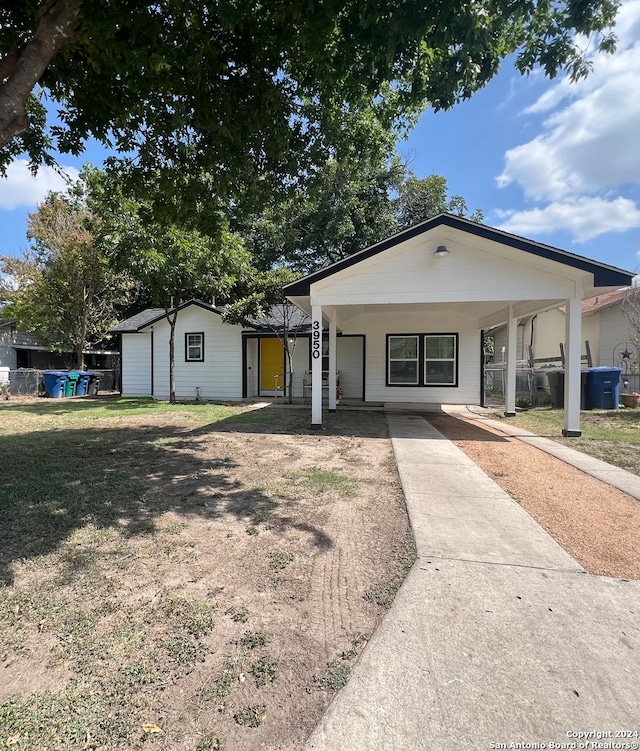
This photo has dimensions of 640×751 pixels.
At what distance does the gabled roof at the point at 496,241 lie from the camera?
25.6 ft

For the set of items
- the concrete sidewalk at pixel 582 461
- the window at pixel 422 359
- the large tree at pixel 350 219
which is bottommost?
the concrete sidewalk at pixel 582 461

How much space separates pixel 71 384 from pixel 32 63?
16.0 meters

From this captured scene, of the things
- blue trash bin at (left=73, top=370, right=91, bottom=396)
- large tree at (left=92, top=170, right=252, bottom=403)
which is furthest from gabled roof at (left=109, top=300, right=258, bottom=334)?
blue trash bin at (left=73, top=370, right=91, bottom=396)

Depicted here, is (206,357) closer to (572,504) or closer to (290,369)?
(290,369)

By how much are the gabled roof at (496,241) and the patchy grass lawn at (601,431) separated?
10.0ft

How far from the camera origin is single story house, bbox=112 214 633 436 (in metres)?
8.38

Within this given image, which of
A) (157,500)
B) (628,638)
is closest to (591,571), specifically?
(628,638)

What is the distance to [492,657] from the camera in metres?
2.02

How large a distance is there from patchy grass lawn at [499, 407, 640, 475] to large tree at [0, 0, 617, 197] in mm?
5451

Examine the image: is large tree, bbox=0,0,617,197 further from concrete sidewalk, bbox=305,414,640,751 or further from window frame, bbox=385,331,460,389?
window frame, bbox=385,331,460,389

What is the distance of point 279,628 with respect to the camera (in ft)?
7.39

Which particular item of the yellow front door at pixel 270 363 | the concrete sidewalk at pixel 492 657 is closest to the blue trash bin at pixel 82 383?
the yellow front door at pixel 270 363

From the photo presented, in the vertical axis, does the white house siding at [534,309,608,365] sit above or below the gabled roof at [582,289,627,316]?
below

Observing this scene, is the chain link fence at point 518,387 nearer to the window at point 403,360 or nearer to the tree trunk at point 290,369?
the window at point 403,360
